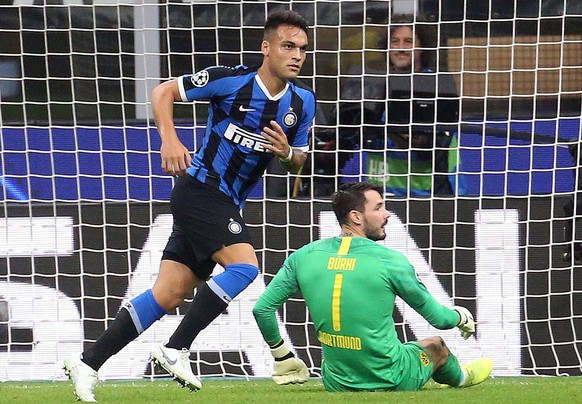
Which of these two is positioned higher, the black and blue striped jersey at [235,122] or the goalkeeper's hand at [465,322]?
the black and blue striped jersey at [235,122]

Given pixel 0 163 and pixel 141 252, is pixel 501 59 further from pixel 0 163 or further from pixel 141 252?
pixel 0 163

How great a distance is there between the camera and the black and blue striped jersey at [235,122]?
5.60 metres

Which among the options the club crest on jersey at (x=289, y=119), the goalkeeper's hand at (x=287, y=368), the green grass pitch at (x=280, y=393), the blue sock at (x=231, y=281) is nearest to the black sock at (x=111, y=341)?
the green grass pitch at (x=280, y=393)

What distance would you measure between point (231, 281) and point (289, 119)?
887 millimetres

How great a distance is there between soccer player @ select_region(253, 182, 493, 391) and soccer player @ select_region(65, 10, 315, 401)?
0.29 meters

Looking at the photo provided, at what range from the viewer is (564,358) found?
7844 mm

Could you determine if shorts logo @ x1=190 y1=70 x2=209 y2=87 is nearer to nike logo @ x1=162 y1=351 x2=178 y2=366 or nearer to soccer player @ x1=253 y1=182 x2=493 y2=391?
soccer player @ x1=253 y1=182 x2=493 y2=391

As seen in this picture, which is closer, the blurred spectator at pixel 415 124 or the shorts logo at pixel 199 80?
the shorts logo at pixel 199 80

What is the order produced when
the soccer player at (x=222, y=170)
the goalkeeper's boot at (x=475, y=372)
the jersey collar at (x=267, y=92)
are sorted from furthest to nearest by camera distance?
the goalkeeper's boot at (x=475, y=372), the jersey collar at (x=267, y=92), the soccer player at (x=222, y=170)

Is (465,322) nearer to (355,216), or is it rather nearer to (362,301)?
(362,301)

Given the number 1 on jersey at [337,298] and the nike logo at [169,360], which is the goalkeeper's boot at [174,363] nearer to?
the nike logo at [169,360]

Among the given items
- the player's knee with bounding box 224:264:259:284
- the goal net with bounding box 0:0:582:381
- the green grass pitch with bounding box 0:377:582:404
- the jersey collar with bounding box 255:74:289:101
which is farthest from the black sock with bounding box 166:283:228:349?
the goal net with bounding box 0:0:582:381

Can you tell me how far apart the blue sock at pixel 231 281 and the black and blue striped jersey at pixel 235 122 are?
411mm

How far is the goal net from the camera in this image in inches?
307
